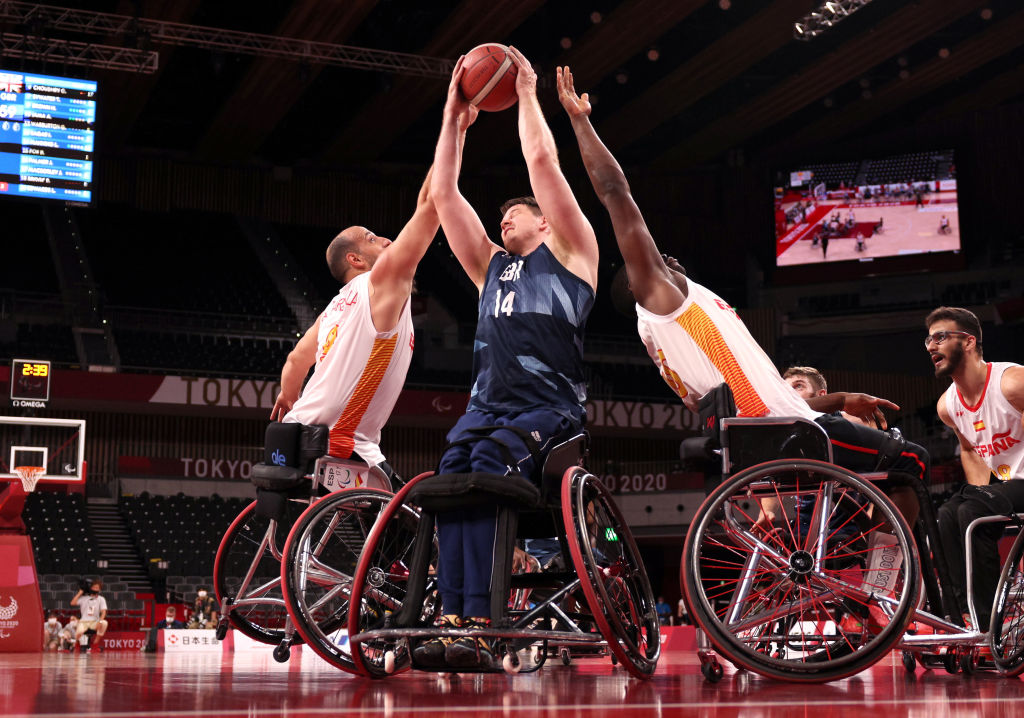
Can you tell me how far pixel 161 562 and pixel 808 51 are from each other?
45.4 ft

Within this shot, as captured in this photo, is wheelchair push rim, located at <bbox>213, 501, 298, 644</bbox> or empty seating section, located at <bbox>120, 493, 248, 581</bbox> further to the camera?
empty seating section, located at <bbox>120, 493, 248, 581</bbox>

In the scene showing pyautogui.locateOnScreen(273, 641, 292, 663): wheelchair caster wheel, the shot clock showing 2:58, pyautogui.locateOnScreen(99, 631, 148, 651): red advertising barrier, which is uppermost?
the shot clock showing 2:58

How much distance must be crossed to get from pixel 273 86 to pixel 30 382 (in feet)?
23.6

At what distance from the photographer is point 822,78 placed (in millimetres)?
19094

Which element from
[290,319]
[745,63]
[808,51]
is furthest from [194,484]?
[808,51]

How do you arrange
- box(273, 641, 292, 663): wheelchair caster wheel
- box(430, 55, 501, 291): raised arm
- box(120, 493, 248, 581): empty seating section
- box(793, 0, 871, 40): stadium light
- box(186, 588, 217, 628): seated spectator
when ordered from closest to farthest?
1. box(430, 55, 501, 291): raised arm
2. box(273, 641, 292, 663): wheelchair caster wheel
3. box(186, 588, 217, 628): seated spectator
4. box(793, 0, 871, 40): stadium light
5. box(120, 493, 248, 581): empty seating section

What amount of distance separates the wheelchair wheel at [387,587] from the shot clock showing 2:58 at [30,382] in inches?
442

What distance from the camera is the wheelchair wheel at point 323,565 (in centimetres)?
360

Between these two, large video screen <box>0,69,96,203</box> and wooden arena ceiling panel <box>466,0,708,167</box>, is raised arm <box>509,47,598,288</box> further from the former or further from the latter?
wooden arena ceiling panel <box>466,0,708,167</box>

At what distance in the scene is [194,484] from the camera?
19.0 meters

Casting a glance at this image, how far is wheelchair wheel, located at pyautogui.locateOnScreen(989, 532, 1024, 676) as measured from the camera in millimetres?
3531

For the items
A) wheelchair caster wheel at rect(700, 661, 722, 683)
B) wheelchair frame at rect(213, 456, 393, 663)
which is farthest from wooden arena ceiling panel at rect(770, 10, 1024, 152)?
wheelchair caster wheel at rect(700, 661, 722, 683)

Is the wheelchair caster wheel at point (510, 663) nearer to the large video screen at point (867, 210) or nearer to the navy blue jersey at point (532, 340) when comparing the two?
the navy blue jersey at point (532, 340)

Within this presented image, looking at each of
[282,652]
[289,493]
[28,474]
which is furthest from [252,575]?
[28,474]
